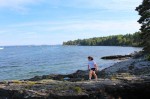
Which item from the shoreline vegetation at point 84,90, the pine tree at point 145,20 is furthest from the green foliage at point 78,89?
the pine tree at point 145,20

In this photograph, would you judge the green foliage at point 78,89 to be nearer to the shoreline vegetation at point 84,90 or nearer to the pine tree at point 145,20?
the shoreline vegetation at point 84,90

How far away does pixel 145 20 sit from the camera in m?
50.0

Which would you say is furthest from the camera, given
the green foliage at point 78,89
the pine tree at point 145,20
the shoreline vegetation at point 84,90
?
the pine tree at point 145,20

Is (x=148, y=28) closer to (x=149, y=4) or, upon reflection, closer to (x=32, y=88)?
(x=149, y=4)

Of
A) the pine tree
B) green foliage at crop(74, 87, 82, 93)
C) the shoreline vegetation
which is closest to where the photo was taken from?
the shoreline vegetation

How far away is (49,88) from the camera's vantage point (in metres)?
17.6

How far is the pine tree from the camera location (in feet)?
162

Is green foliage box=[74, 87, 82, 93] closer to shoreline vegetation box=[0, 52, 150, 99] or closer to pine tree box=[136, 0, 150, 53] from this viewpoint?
shoreline vegetation box=[0, 52, 150, 99]

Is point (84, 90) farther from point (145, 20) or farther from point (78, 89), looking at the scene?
point (145, 20)

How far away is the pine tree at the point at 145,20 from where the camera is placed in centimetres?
4925

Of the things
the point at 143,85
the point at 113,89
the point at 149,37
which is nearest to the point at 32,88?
the point at 113,89

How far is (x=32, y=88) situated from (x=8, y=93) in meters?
1.35

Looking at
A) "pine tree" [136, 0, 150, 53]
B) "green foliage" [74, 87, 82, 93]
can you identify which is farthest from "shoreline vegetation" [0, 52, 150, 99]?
"pine tree" [136, 0, 150, 53]

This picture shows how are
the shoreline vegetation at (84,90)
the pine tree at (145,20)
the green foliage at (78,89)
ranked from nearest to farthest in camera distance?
1. the shoreline vegetation at (84,90)
2. the green foliage at (78,89)
3. the pine tree at (145,20)
